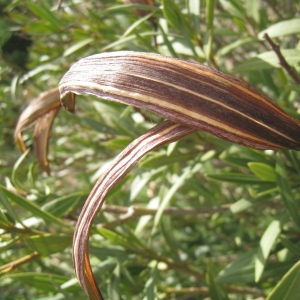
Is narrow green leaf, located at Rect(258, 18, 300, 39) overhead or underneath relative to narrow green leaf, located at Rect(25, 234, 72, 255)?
overhead

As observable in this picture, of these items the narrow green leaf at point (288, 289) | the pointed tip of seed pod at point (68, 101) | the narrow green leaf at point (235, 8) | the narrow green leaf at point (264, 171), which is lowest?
the narrow green leaf at point (264, 171)

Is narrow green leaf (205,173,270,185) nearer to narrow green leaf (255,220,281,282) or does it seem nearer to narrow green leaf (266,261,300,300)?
narrow green leaf (255,220,281,282)

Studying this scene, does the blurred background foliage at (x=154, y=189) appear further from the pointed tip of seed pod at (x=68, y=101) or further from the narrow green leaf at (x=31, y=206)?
the pointed tip of seed pod at (x=68, y=101)

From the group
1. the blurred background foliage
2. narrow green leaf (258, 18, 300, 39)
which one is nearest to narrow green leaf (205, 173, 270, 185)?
the blurred background foliage

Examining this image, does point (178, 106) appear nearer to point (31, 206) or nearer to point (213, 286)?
point (31, 206)

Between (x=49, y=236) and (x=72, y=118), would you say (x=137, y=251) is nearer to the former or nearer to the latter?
(x=49, y=236)

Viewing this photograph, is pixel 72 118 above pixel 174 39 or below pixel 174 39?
below

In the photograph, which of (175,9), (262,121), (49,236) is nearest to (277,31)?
(175,9)

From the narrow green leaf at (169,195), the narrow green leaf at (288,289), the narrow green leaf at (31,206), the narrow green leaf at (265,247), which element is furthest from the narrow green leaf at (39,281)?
the narrow green leaf at (288,289)
